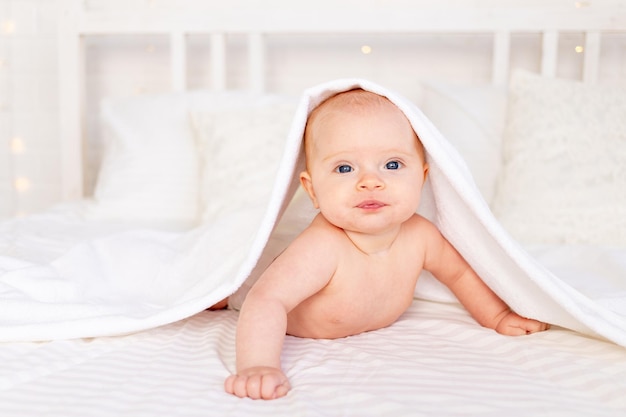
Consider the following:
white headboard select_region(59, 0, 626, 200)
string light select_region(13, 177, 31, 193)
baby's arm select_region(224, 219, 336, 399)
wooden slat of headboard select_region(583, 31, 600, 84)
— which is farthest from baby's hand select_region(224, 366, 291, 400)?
string light select_region(13, 177, 31, 193)

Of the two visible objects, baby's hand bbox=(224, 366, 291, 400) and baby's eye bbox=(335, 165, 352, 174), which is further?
baby's eye bbox=(335, 165, 352, 174)

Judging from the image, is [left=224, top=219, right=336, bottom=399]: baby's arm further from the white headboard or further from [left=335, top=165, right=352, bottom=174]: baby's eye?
the white headboard

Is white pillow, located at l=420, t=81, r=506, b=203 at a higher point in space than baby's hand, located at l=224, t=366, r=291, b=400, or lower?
higher

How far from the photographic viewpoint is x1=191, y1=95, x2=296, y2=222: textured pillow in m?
1.55

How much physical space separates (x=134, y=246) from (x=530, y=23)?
1268mm

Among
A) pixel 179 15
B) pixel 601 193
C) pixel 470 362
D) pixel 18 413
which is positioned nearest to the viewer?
pixel 18 413

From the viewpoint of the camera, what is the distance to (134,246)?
4.06 ft

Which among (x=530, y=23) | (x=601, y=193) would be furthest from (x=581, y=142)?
(x=530, y=23)

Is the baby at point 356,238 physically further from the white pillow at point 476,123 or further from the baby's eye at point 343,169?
the white pillow at point 476,123

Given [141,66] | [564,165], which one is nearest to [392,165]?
[564,165]

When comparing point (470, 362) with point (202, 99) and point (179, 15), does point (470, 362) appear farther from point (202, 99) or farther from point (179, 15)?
point (179, 15)

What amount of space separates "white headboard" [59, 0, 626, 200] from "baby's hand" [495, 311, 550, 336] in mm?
1091

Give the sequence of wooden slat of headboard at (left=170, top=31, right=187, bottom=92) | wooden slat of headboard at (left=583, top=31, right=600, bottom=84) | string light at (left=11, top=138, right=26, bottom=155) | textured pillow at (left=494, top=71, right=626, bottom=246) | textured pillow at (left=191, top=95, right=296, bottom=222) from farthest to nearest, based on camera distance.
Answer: string light at (left=11, top=138, right=26, bottom=155)
wooden slat of headboard at (left=170, top=31, right=187, bottom=92)
wooden slat of headboard at (left=583, top=31, right=600, bottom=84)
textured pillow at (left=191, top=95, right=296, bottom=222)
textured pillow at (left=494, top=71, right=626, bottom=246)

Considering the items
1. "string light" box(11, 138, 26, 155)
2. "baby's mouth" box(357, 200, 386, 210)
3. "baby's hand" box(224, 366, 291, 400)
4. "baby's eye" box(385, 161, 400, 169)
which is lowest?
"baby's hand" box(224, 366, 291, 400)
